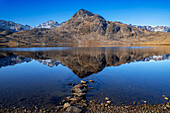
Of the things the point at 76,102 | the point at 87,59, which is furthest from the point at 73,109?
the point at 87,59

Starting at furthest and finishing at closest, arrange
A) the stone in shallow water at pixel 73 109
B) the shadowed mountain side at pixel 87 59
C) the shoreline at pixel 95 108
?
1. the shadowed mountain side at pixel 87 59
2. the shoreline at pixel 95 108
3. the stone in shallow water at pixel 73 109

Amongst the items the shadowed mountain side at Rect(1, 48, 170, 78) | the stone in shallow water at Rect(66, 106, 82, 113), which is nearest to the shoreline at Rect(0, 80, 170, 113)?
the stone in shallow water at Rect(66, 106, 82, 113)

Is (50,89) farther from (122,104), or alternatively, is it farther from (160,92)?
(160,92)

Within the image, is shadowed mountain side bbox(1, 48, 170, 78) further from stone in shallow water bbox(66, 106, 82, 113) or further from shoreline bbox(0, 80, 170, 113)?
stone in shallow water bbox(66, 106, 82, 113)

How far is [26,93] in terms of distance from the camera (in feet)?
55.8

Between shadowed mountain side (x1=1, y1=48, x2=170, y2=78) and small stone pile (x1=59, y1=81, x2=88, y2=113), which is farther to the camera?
shadowed mountain side (x1=1, y1=48, x2=170, y2=78)

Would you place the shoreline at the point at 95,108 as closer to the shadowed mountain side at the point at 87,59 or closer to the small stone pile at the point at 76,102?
the small stone pile at the point at 76,102

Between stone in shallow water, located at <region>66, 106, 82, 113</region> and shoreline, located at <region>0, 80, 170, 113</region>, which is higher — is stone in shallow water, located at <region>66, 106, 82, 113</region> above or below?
above

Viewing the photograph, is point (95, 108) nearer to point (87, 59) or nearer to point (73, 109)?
point (73, 109)

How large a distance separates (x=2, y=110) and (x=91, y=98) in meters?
8.78

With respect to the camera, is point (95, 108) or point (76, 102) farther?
point (76, 102)

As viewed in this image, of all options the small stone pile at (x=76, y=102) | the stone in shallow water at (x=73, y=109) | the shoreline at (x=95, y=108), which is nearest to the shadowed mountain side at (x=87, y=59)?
the small stone pile at (x=76, y=102)

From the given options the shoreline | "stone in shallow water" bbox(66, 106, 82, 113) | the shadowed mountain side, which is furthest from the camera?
the shadowed mountain side

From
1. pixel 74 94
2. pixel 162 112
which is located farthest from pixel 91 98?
pixel 162 112
